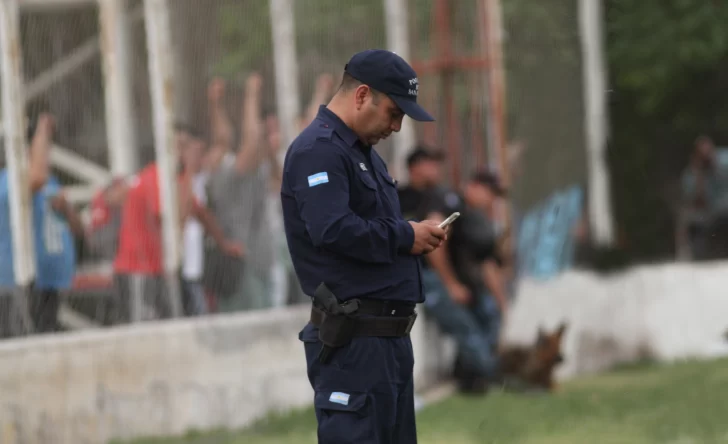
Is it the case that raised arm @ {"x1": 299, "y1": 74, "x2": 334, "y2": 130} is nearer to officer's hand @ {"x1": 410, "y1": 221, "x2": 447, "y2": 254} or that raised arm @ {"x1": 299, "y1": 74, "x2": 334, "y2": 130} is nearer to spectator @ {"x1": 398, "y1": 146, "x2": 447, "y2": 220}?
spectator @ {"x1": 398, "y1": 146, "x2": 447, "y2": 220}

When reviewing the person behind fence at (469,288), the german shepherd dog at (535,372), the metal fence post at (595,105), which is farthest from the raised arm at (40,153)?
the metal fence post at (595,105)

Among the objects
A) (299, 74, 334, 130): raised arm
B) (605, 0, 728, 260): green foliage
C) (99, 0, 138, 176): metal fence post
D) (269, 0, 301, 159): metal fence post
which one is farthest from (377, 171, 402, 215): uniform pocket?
(605, 0, 728, 260): green foliage

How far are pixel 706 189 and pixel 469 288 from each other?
201 inches

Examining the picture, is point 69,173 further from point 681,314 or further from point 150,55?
point 681,314

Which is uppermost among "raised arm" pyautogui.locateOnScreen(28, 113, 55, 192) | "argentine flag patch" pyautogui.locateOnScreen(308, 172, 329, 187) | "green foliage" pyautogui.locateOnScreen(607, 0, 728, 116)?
"green foliage" pyautogui.locateOnScreen(607, 0, 728, 116)

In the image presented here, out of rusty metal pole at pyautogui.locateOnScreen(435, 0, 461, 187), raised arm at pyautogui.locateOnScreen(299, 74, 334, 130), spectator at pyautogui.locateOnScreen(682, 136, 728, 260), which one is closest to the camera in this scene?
raised arm at pyautogui.locateOnScreen(299, 74, 334, 130)

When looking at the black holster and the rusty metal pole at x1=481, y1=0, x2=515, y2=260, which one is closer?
the black holster

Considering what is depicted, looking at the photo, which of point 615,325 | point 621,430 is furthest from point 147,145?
point 615,325

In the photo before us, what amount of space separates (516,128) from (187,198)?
4.75 m

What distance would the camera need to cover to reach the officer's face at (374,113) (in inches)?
224

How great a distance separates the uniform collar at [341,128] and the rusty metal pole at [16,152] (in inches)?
154

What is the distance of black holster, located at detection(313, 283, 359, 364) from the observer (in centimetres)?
561

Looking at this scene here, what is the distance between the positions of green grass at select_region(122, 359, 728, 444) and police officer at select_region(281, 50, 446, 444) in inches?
151

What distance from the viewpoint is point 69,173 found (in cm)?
944
